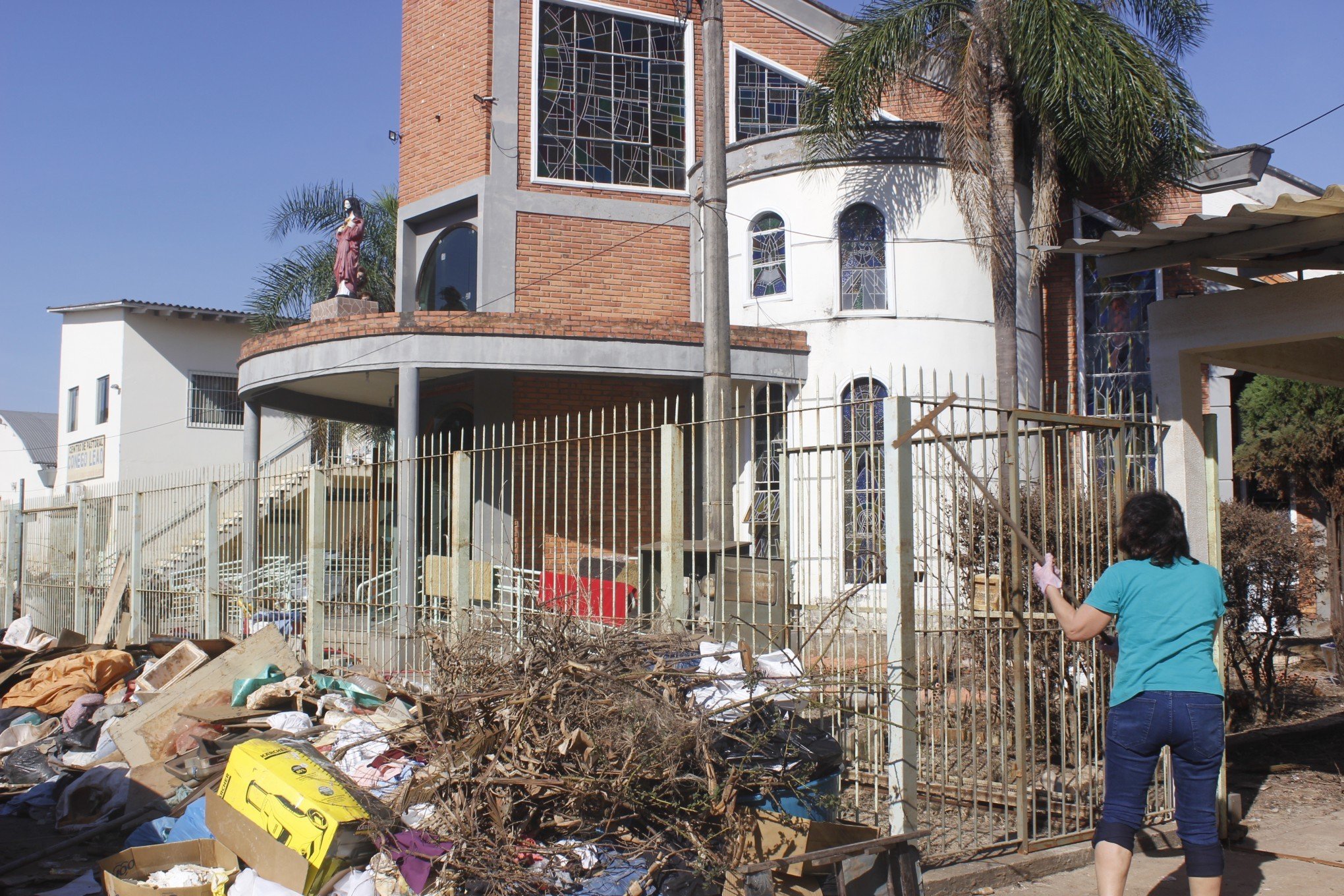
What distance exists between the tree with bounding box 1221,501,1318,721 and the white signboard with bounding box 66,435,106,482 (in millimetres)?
26064

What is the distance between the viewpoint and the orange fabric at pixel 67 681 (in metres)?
10.0

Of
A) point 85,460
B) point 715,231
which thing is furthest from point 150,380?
point 715,231

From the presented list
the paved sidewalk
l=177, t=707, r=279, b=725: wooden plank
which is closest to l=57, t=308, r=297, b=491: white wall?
l=177, t=707, r=279, b=725: wooden plank

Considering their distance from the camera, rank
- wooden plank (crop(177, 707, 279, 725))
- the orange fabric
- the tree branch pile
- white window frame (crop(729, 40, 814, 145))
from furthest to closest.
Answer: white window frame (crop(729, 40, 814, 145))
the orange fabric
wooden plank (crop(177, 707, 279, 725))
the tree branch pile

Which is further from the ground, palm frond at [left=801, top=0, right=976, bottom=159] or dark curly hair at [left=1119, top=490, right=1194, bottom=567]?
palm frond at [left=801, top=0, right=976, bottom=159]

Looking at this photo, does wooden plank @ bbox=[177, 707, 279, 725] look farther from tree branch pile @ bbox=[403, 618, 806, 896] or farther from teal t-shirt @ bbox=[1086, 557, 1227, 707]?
teal t-shirt @ bbox=[1086, 557, 1227, 707]

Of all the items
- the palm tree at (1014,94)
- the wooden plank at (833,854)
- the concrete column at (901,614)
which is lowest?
the wooden plank at (833,854)

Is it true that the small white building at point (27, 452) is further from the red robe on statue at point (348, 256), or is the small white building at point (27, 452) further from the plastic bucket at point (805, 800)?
the plastic bucket at point (805, 800)

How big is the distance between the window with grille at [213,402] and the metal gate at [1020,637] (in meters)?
25.0

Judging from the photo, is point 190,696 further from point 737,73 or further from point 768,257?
point 737,73

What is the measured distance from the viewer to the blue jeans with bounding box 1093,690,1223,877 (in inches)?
163

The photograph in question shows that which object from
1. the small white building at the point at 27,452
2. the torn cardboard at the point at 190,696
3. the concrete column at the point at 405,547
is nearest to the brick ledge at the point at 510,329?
the concrete column at the point at 405,547

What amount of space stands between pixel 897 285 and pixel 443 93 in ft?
24.0

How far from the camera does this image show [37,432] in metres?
34.6
